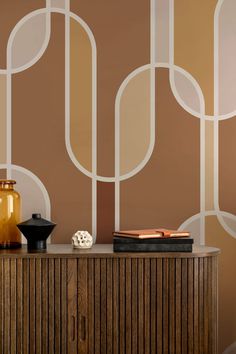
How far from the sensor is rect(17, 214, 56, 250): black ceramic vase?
199 cm

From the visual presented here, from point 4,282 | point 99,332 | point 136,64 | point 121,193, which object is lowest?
point 99,332

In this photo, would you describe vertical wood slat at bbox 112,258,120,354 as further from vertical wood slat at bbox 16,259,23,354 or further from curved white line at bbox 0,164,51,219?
curved white line at bbox 0,164,51,219

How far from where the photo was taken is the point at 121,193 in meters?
2.30

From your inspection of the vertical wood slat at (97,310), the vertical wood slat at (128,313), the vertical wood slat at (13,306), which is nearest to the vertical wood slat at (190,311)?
the vertical wood slat at (128,313)

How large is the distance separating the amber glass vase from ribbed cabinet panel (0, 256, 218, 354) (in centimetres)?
21

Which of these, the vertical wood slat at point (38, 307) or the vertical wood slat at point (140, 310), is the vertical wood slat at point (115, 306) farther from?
the vertical wood slat at point (38, 307)

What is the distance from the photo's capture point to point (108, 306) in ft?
6.27

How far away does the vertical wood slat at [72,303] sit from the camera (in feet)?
6.24

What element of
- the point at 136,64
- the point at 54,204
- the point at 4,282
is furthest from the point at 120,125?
the point at 4,282

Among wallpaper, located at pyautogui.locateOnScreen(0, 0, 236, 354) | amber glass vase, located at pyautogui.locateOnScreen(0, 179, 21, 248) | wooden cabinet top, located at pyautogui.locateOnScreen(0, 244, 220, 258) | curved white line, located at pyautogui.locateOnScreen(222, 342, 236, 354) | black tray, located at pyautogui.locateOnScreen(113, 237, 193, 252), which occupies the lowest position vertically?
curved white line, located at pyautogui.locateOnScreen(222, 342, 236, 354)

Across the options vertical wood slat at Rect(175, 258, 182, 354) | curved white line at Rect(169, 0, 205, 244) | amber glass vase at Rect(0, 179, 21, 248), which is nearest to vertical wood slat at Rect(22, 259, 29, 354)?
amber glass vase at Rect(0, 179, 21, 248)

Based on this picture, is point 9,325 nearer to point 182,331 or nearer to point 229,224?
point 182,331

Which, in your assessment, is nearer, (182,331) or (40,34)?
(182,331)

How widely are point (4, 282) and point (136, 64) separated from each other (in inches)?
44.2
